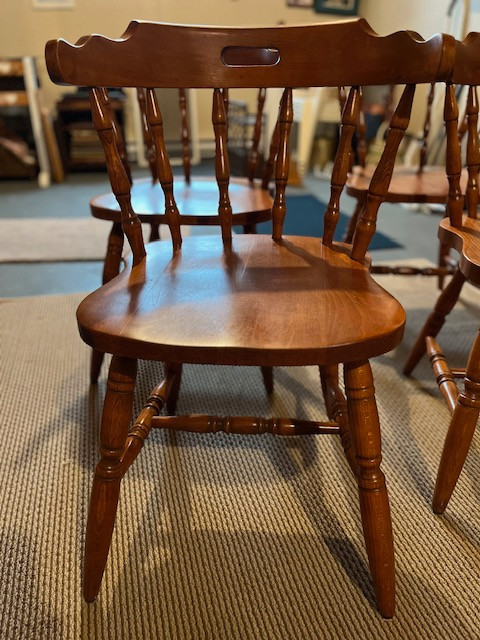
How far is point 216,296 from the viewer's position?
29.2 inches

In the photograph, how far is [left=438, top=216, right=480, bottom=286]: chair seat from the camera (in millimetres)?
793

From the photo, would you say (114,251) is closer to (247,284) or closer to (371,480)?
(247,284)

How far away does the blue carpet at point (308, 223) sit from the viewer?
250cm

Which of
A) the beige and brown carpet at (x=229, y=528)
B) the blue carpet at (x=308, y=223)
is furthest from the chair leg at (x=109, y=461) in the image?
the blue carpet at (x=308, y=223)

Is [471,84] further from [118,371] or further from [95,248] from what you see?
[95,248]

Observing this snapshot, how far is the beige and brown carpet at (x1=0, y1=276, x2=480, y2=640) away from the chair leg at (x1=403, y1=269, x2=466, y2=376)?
0.13 meters

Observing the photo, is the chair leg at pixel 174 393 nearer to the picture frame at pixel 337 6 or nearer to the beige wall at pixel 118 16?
the beige wall at pixel 118 16

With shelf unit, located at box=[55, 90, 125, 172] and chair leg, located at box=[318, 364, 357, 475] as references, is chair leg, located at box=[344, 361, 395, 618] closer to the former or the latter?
chair leg, located at box=[318, 364, 357, 475]

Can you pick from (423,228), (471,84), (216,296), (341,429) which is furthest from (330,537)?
(423,228)

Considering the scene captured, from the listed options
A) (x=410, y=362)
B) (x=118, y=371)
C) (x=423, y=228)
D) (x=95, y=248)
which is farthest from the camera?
(x=423, y=228)

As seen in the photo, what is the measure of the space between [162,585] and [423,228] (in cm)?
241

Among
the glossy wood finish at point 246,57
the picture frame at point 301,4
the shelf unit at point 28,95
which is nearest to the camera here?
the glossy wood finish at point 246,57

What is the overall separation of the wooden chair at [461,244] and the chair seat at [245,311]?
0.69ft

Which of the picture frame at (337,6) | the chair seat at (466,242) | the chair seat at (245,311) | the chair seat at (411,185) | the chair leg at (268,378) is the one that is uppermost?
the picture frame at (337,6)
